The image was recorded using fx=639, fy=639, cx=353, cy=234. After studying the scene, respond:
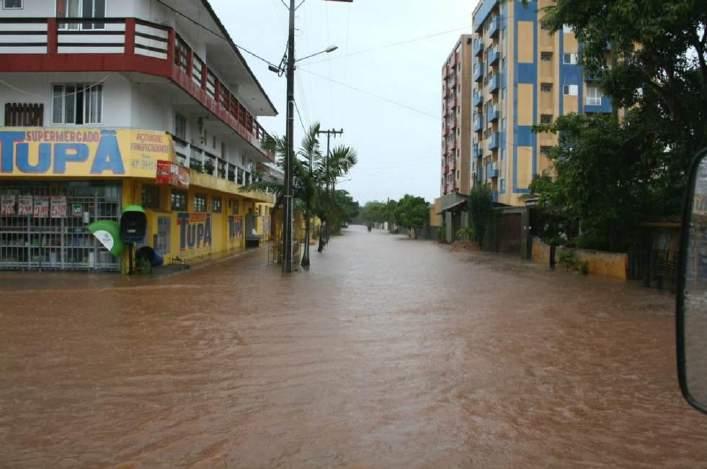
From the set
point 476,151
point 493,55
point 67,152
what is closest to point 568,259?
point 67,152

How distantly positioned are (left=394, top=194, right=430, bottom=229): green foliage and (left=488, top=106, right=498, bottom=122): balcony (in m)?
23.2

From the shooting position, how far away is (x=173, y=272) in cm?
1967

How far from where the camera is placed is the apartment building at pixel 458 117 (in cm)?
6556

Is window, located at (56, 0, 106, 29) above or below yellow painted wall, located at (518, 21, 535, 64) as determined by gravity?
below

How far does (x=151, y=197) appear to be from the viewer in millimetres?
20891

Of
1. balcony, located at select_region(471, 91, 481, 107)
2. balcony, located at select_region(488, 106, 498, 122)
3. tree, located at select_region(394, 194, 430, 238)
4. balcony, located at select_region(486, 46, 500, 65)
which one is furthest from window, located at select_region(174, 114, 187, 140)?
tree, located at select_region(394, 194, 430, 238)

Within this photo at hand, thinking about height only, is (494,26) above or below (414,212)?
above

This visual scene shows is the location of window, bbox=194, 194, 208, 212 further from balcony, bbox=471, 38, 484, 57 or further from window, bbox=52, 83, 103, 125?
balcony, bbox=471, 38, 484, 57

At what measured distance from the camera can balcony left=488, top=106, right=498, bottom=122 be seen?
1957 inches

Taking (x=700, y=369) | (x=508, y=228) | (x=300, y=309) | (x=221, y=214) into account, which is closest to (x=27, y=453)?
(x=700, y=369)

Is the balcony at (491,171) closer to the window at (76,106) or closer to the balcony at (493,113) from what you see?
the balcony at (493,113)

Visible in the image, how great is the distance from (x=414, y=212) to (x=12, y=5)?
2240 inches

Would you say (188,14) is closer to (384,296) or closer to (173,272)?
(173,272)

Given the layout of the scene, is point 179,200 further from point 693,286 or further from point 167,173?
point 693,286
